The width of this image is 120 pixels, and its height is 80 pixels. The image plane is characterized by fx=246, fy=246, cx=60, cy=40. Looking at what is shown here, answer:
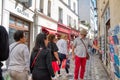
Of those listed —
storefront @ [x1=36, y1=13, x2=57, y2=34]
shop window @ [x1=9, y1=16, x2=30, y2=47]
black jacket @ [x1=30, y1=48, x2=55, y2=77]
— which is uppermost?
storefront @ [x1=36, y1=13, x2=57, y2=34]

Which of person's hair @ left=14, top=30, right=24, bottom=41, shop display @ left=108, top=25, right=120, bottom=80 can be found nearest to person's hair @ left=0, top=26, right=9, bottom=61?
person's hair @ left=14, top=30, right=24, bottom=41

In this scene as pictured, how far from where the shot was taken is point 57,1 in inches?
939

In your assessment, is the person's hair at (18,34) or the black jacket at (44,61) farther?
the person's hair at (18,34)

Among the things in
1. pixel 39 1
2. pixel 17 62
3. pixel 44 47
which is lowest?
pixel 17 62

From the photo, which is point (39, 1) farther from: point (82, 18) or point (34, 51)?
point (82, 18)

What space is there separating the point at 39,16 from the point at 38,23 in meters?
0.53

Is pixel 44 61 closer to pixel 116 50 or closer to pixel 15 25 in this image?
pixel 116 50

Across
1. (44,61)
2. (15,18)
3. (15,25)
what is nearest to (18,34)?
(44,61)

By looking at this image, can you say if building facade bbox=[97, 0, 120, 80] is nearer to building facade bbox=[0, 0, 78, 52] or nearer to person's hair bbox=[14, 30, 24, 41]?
building facade bbox=[0, 0, 78, 52]

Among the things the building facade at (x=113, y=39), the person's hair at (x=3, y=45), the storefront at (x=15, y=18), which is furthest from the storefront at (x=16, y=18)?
the person's hair at (x=3, y=45)

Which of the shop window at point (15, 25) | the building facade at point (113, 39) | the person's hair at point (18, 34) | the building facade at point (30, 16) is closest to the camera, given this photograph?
the person's hair at point (18, 34)

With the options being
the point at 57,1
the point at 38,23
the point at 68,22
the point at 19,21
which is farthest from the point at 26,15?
the point at 68,22

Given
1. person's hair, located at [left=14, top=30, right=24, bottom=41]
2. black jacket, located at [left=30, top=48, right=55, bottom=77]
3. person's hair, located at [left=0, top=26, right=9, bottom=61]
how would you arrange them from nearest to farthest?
person's hair, located at [left=0, top=26, right=9, bottom=61] → black jacket, located at [left=30, top=48, right=55, bottom=77] → person's hair, located at [left=14, top=30, right=24, bottom=41]

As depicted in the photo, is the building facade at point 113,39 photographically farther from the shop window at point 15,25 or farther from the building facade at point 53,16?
the shop window at point 15,25
